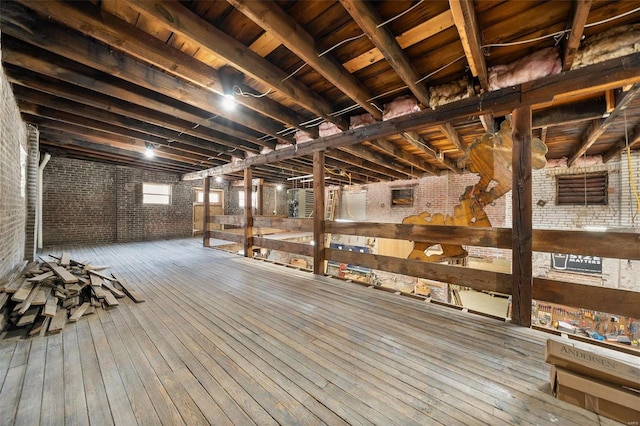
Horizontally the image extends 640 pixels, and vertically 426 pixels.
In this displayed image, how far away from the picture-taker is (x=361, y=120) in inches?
142

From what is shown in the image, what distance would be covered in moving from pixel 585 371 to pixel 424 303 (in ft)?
5.11

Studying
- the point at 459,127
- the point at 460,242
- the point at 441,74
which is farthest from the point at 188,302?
the point at 459,127

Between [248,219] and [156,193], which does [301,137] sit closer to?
[248,219]

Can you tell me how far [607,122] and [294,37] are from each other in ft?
12.2

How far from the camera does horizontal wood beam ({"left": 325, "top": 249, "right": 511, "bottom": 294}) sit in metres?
2.55

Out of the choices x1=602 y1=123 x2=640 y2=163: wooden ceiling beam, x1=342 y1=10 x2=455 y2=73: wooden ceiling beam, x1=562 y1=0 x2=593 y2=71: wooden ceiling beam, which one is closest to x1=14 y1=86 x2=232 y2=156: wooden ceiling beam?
x1=342 y1=10 x2=455 y2=73: wooden ceiling beam

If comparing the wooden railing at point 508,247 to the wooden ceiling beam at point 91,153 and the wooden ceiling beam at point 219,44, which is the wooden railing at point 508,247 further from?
the wooden ceiling beam at point 91,153

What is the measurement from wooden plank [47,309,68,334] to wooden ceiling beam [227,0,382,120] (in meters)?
3.18

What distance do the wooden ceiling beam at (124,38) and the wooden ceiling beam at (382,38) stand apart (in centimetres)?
171

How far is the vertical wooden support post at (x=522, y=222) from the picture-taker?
233 cm

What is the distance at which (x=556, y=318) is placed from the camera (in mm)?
6285

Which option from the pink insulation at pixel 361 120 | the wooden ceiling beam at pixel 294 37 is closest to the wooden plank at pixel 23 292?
the wooden ceiling beam at pixel 294 37

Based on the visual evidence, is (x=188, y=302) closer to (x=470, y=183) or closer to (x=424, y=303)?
(x=424, y=303)

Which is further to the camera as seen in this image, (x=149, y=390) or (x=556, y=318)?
(x=556, y=318)
